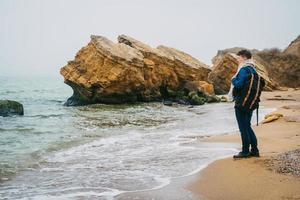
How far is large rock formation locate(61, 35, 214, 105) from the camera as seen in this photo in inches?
1083

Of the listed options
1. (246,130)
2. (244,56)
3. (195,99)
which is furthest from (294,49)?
(246,130)

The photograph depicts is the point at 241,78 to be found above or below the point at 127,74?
below

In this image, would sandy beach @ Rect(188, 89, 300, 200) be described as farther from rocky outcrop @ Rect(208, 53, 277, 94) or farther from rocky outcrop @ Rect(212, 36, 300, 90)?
rocky outcrop @ Rect(212, 36, 300, 90)

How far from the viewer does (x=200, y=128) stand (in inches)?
550

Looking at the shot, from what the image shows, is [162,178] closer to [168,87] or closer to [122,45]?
[122,45]

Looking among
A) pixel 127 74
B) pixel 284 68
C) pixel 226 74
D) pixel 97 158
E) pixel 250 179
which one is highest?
pixel 284 68

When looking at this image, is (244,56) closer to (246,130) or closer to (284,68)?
(246,130)

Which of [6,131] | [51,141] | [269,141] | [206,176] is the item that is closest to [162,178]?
[206,176]

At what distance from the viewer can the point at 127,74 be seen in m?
27.9

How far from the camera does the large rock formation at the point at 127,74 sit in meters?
27.5

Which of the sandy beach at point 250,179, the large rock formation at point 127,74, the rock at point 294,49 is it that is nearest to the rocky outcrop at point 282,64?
the rock at point 294,49

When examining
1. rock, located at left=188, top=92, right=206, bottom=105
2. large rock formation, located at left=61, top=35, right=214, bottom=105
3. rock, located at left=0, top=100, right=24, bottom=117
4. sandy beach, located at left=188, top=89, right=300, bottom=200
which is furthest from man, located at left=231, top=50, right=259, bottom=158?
rock, located at left=188, top=92, right=206, bottom=105

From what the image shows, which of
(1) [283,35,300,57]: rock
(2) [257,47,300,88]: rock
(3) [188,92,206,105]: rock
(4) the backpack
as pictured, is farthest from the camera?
(1) [283,35,300,57]: rock

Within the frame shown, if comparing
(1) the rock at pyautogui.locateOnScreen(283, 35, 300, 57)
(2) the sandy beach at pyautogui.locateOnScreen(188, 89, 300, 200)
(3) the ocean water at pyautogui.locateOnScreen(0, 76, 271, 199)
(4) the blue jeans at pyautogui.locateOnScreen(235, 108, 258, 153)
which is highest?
(1) the rock at pyautogui.locateOnScreen(283, 35, 300, 57)
